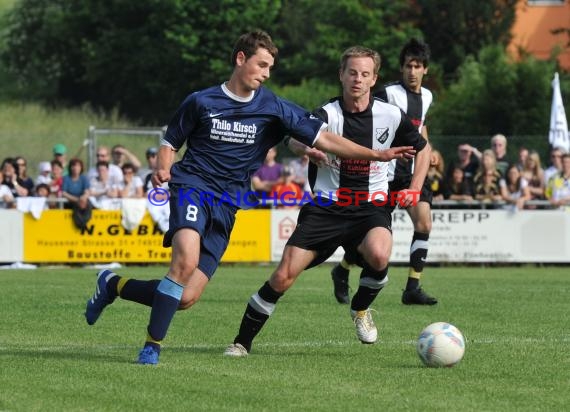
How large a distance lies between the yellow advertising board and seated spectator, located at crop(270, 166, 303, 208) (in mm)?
389

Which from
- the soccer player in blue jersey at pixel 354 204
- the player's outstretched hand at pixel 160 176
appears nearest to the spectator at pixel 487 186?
the soccer player in blue jersey at pixel 354 204

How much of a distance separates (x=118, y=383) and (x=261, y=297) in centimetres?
181

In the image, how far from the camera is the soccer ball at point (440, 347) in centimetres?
781

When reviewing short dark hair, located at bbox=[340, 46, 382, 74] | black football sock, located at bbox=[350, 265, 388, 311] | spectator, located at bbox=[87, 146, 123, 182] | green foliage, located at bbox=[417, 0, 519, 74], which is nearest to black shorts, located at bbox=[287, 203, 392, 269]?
black football sock, located at bbox=[350, 265, 388, 311]

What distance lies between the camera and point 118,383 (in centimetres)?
702

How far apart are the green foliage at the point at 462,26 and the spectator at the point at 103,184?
87.6ft

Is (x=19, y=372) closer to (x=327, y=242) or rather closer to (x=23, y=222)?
(x=327, y=242)

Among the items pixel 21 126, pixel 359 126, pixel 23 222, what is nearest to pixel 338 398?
pixel 359 126

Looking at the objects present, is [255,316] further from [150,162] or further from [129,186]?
[150,162]

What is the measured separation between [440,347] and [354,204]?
151cm

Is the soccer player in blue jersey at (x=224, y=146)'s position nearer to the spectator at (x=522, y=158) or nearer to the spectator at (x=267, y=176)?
the spectator at (x=267, y=176)

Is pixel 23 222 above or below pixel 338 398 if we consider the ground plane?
below

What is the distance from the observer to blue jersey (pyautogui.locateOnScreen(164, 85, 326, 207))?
26.6ft

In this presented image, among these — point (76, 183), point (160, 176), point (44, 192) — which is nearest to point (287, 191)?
point (76, 183)
